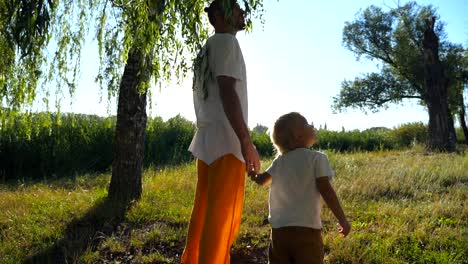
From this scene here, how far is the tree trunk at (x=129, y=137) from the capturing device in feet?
21.8

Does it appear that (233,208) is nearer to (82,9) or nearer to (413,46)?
(82,9)

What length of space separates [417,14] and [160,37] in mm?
24070

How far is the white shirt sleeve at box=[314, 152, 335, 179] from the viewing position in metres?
2.96

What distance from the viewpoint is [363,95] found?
25516 millimetres

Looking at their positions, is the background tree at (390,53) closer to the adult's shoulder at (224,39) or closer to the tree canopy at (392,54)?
the tree canopy at (392,54)

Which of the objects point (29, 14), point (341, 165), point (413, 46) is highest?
point (413, 46)

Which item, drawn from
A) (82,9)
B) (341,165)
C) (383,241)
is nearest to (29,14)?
(82,9)

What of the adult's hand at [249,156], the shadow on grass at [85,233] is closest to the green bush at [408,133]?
the shadow on grass at [85,233]

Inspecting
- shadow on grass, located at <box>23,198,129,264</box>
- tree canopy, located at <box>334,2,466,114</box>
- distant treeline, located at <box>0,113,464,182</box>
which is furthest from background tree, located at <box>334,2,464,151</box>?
shadow on grass, located at <box>23,198,129,264</box>

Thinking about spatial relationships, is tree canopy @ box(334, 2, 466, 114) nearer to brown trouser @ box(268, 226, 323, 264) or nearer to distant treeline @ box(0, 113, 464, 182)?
distant treeline @ box(0, 113, 464, 182)

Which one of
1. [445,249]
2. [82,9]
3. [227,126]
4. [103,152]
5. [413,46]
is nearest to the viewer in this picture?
[227,126]

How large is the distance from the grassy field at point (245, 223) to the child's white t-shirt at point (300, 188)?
1.64 metres

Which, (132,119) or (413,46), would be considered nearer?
(132,119)

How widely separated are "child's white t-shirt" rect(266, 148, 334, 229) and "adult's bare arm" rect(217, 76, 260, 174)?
0.29 m
